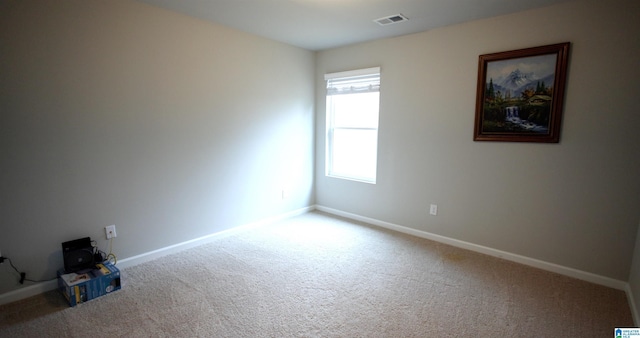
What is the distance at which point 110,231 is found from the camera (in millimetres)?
2578

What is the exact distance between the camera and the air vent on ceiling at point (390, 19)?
2.78 meters

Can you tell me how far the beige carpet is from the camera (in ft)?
6.25

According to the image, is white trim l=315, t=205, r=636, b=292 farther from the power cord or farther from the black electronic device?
the black electronic device

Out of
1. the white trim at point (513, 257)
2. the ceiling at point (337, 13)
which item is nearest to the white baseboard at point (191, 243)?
the white trim at point (513, 257)

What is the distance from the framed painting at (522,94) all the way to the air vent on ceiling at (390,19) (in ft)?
2.78

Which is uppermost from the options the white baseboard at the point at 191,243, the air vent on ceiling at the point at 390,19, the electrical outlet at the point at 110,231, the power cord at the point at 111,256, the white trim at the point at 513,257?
the air vent on ceiling at the point at 390,19

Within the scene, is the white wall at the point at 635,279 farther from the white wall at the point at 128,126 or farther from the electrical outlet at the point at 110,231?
the electrical outlet at the point at 110,231

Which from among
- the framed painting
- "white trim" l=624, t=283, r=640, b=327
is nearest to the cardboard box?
the framed painting

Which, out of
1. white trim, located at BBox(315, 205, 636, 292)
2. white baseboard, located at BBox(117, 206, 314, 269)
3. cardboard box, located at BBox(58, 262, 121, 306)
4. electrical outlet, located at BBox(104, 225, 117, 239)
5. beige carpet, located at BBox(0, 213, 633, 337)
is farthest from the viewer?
white baseboard, located at BBox(117, 206, 314, 269)

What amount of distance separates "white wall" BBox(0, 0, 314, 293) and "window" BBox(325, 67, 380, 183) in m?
0.74

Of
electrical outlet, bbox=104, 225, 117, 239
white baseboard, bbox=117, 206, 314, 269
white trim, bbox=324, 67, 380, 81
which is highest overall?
white trim, bbox=324, 67, 380, 81

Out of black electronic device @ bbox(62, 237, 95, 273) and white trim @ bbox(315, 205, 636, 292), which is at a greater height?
black electronic device @ bbox(62, 237, 95, 273)

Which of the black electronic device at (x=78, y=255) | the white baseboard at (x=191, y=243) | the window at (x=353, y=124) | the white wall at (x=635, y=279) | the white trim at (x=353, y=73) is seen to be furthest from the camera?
the window at (x=353, y=124)

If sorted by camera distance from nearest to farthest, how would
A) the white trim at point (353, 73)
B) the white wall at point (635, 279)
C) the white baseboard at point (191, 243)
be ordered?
the white wall at point (635, 279), the white baseboard at point (191, 243), the white trim at point (353, 73)
